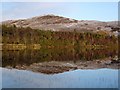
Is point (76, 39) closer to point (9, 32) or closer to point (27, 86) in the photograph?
point (9, 32)

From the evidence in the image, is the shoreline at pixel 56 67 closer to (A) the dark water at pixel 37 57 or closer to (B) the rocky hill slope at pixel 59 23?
(A) the dark water at pixel 37 57

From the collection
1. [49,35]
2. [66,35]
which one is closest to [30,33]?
[49,35]

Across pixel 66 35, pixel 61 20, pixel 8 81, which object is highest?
pixel 8 81

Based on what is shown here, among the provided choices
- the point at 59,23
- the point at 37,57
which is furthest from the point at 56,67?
the point at 59,23

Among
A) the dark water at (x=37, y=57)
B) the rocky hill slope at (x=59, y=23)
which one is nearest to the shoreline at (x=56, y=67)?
the dark water at (x=37, y=57)

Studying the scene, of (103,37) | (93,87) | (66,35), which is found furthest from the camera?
(103,37)

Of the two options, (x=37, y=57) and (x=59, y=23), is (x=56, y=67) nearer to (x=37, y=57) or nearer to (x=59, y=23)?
(x=37, y=57)

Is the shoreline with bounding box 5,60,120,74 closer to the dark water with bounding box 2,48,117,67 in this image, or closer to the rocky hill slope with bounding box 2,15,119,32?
the dark water with bounding box 2,48,117,67

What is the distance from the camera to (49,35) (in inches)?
2552

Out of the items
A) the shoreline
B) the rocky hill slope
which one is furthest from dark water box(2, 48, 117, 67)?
the rocky hill slope

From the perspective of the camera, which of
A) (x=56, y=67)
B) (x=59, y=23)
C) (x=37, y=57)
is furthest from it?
(x=59, y=23)

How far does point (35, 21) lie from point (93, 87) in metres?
148

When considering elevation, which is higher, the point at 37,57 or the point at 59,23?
the point at 37,57

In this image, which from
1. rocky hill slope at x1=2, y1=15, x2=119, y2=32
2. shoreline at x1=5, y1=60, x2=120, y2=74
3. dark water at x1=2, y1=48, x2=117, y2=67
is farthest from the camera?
rocky hill slope at x1=2, y1=15, x2=119, y2=32
